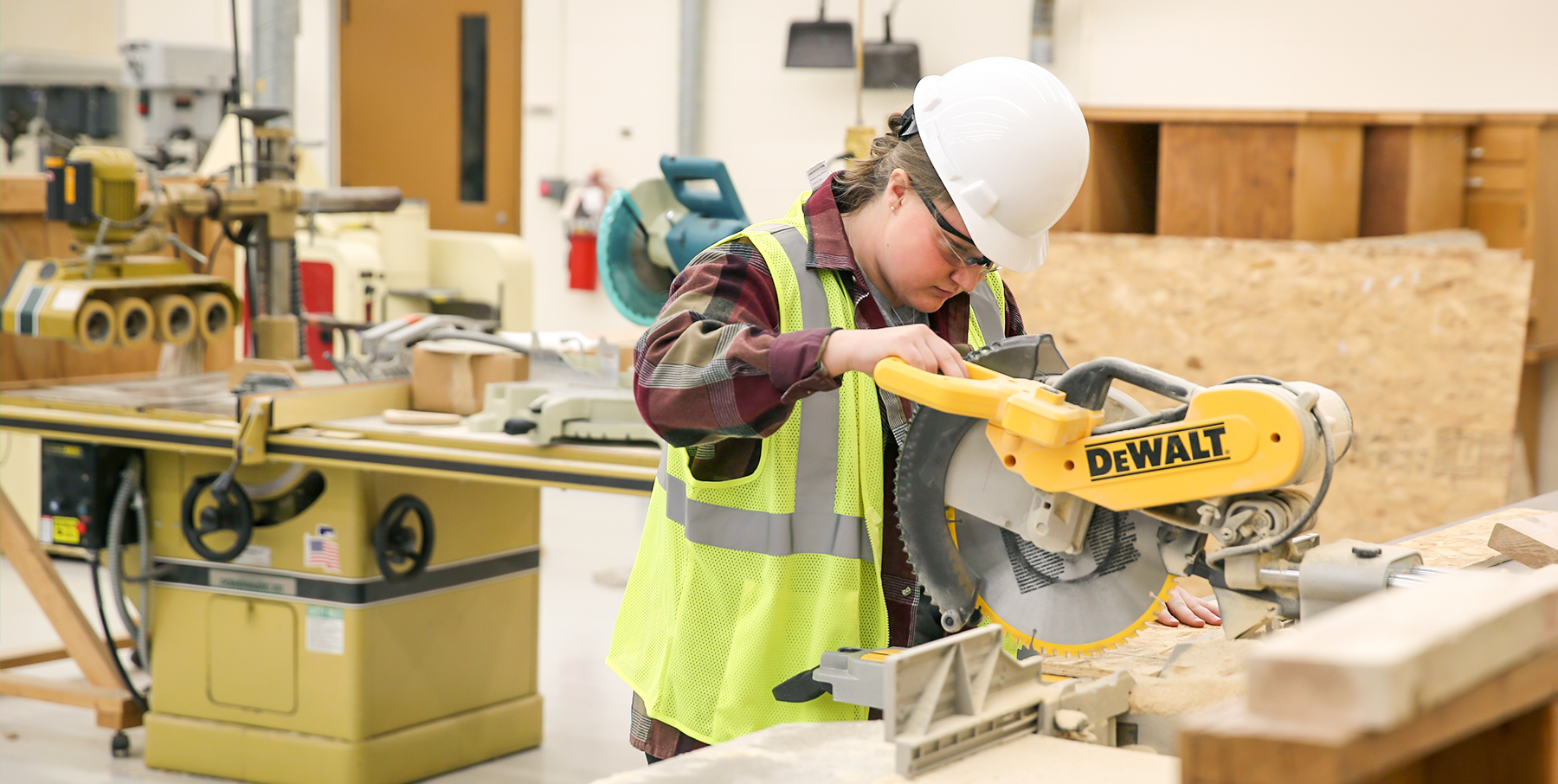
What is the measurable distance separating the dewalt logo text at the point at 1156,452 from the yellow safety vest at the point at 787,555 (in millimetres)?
300

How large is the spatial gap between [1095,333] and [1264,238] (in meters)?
0.51

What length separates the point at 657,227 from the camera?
2971 mm

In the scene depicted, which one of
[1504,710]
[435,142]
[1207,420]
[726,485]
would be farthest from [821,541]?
[435,142]

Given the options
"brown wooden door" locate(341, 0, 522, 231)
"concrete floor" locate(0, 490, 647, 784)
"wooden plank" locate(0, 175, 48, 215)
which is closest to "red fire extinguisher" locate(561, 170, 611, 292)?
"brown wooden door" locate(341, 0, 522, 231)

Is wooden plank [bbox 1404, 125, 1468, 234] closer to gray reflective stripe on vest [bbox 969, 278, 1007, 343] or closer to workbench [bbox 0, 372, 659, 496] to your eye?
workbench [bbox 0, 372, 659, 496]

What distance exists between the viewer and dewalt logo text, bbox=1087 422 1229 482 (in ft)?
4.11

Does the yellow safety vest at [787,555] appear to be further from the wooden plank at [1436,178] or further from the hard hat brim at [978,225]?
the wooden plank at [1436,178]

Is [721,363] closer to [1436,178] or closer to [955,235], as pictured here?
[955,235]

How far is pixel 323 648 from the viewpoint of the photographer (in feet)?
10.5

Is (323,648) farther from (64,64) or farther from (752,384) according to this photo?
(64,64)

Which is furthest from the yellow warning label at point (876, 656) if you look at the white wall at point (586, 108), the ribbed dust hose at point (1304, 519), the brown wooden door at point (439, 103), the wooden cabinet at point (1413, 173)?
the brown wooden door at point (439, 103)

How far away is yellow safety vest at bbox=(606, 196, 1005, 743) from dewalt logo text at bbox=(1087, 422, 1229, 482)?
300 millimetres

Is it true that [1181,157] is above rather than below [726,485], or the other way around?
above

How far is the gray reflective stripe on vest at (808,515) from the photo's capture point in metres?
1.51
